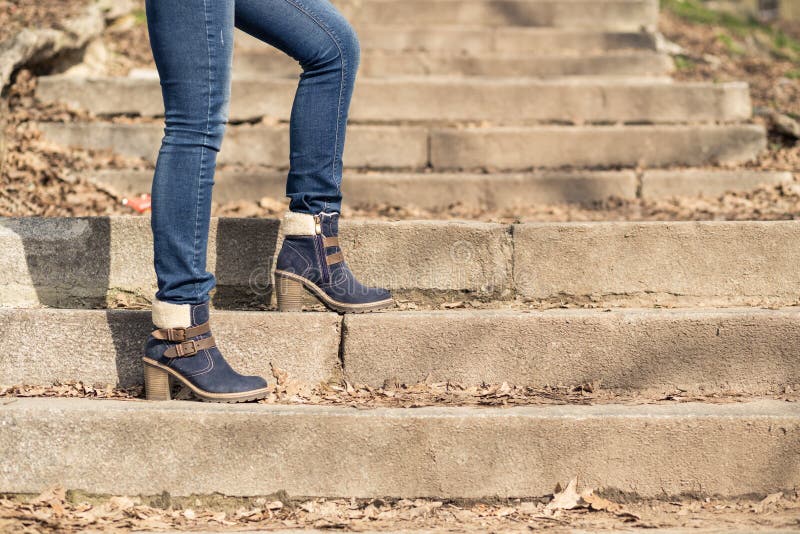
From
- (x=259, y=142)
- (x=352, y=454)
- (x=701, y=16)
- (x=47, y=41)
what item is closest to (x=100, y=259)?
(x=352, y=454)

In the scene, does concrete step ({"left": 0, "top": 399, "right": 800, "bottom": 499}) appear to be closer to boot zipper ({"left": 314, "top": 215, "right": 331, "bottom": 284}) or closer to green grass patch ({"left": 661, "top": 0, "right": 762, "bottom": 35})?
boot zipper ({"left": 314, "top": 215, "right": 331, "bottom": 284})

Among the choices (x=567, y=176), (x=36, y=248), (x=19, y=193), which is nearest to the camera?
(x=36, y=248)

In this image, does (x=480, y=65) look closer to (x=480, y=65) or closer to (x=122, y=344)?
(x=480, y=65)

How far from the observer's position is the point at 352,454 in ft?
8.61

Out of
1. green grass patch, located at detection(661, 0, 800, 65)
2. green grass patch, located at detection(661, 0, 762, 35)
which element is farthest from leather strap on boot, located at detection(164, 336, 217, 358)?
green grass patch, located at detection(661, 0, 762, 35)

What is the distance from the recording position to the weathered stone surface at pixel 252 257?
3.35 m

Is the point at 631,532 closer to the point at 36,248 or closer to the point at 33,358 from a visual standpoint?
the point at 33,358

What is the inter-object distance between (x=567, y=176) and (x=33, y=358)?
2863 millimetres

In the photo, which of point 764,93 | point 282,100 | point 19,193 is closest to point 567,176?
point 282,100

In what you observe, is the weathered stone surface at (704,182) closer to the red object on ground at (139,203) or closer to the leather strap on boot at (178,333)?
the red object on ground at (139,203)

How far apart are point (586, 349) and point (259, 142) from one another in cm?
267

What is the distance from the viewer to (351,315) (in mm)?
3049

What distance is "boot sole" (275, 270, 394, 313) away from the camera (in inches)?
119

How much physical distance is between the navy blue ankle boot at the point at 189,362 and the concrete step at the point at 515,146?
240 cm
